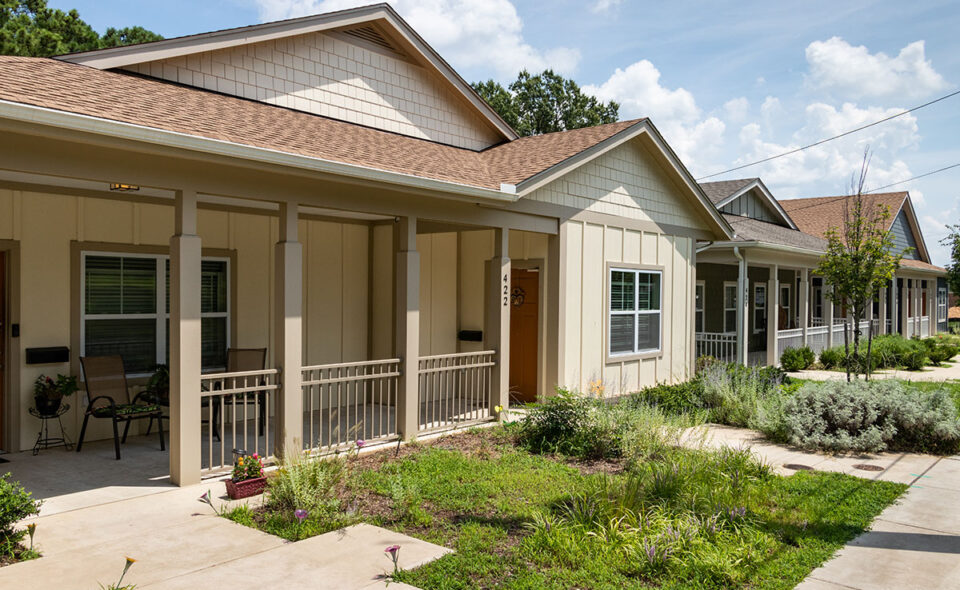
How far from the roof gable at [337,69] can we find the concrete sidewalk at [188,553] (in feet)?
16.4

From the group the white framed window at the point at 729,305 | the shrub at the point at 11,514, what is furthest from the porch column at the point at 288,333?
the white framed window at the point at 729,305

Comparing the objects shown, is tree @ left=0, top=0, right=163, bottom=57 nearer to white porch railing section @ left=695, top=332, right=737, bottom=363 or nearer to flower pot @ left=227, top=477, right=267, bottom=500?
flower pot @ left=227, top=477, right=267, bottom=500

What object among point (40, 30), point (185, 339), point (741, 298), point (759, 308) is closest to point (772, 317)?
point (741, 298)

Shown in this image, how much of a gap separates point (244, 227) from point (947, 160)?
900 inches

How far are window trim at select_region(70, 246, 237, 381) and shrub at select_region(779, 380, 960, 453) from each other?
7.59m

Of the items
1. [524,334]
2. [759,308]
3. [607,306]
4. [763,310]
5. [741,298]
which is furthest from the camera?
[763,310]

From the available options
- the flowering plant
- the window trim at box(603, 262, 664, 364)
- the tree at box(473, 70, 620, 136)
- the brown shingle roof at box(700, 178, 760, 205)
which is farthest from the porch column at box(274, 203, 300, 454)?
the tree at box(473, 70, 620, 136)

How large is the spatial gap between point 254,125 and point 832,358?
15.8 meters

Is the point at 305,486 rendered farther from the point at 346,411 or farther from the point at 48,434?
the point at 48,434

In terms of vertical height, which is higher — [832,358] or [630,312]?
[630,312]

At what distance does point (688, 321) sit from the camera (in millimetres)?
13508

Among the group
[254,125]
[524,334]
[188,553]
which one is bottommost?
[188,553]

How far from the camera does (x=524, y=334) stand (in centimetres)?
1145

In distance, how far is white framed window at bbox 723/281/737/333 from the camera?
2055cm
